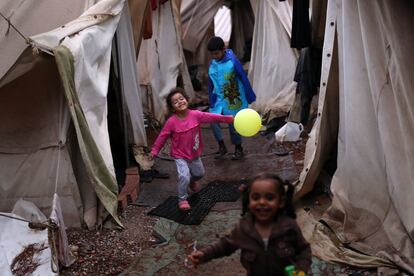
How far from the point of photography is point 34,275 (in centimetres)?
394

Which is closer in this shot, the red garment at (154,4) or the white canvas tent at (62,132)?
the white canvas tent at (62,132)

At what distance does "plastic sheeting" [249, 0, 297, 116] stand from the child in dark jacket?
21.2 ft

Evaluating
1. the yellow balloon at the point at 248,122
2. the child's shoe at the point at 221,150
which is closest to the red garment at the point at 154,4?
the child's shoe at the point at 221,150

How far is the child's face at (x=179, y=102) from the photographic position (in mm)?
5121

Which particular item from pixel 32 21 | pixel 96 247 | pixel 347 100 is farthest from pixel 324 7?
pixel 96 247

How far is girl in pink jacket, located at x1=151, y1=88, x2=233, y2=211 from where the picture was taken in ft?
17.0

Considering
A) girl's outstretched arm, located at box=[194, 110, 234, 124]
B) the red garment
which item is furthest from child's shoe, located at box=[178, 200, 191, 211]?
the red garment

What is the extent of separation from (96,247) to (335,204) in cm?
228

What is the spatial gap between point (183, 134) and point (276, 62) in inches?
179

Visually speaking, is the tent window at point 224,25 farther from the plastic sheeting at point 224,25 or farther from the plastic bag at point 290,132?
the plastic bag at point 290,132

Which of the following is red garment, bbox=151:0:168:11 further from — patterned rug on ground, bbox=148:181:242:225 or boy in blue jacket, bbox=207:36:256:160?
patterned rug on ground, bbox=148:181:242:225

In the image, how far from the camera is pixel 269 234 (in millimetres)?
2494

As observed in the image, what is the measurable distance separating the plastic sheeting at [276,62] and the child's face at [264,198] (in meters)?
6.51

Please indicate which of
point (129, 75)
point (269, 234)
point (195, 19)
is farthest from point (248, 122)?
point (195, 19)
